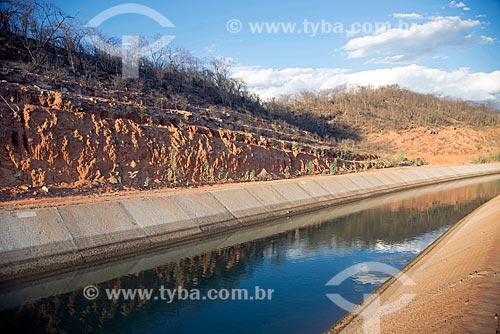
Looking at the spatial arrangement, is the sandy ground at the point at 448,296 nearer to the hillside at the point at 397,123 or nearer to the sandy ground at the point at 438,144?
the hillside at the point at 397,123

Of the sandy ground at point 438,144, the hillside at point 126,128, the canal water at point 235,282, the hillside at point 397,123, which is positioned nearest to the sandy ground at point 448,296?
the canal water at point 235,282

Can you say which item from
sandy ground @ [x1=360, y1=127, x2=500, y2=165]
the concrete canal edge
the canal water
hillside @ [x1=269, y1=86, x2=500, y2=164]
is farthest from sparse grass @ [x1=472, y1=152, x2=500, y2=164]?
the canal water

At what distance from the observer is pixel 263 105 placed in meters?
52.3

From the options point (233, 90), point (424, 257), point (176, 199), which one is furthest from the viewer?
point (233, 90)

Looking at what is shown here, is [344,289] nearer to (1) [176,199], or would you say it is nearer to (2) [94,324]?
(2) [94,324]

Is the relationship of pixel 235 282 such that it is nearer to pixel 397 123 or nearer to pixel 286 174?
pixel 286 174

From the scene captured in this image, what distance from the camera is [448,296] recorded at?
848 cm

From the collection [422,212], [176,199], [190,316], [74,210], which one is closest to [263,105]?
[422,212]

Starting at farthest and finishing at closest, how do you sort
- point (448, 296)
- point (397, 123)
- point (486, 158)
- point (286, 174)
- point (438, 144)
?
1. point (397, 123)
2. point (438, 144)
3. point (486, 158)
4. point (286, 174)
5. point (448, 296)

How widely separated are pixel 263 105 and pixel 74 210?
130 feet

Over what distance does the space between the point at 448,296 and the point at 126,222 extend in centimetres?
1157

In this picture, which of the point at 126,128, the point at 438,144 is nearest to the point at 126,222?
the point at 126,128

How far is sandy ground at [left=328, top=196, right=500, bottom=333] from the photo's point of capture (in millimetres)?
7171

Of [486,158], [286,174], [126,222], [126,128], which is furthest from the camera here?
[486,158]
